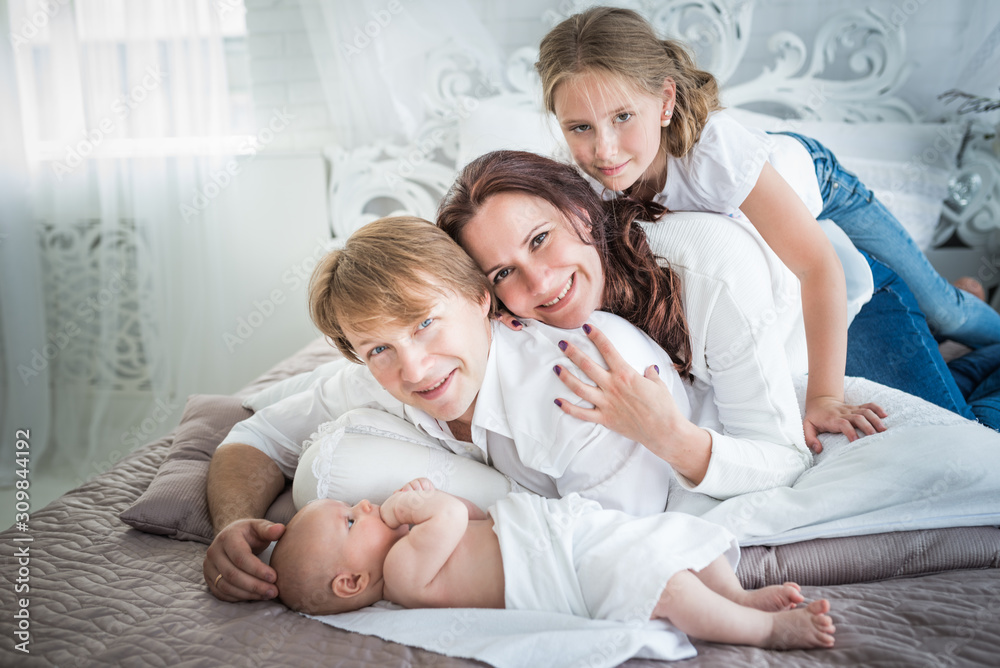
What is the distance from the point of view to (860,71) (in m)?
2.53

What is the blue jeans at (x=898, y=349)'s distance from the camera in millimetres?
1581

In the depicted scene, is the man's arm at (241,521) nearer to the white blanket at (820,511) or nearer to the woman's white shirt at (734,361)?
the white blanket at (820,511)

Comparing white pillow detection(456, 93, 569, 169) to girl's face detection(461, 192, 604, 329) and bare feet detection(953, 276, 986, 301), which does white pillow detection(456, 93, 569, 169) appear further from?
bare feet detection(953, 276, 986, 301)

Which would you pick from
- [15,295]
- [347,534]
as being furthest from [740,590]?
[15,295]

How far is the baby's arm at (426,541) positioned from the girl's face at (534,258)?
0.40 metres

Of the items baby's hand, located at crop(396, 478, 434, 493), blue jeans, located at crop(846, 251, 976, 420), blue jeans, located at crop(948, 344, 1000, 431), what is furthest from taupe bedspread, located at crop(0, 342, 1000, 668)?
blue jeans, located at crop(948, 344, 1000, 431)

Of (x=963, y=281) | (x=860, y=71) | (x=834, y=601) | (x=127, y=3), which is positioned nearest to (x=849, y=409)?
(x=834, y=601)

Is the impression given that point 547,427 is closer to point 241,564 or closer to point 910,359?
point 241,564

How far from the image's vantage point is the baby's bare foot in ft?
2.82

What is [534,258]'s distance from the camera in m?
1.20

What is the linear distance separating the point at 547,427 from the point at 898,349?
106 centimetres

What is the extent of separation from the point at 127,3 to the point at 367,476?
229cm

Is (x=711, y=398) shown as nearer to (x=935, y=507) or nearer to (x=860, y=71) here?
(x=935, y=507)

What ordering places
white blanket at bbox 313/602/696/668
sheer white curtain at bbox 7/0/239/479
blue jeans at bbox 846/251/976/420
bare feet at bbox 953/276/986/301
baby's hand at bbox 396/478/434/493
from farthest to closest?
sheer white curtain at bbox 7/0/239/479 < bare feet at bbox 953/276/986/301 < blue jeans at bbox 846/251/976/420 < baby's hand at bbox 396/478/434/493 < white blanket at bbox 313/602/696/668
